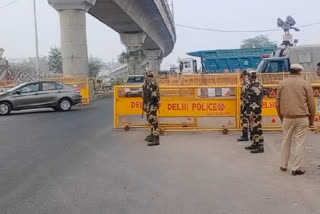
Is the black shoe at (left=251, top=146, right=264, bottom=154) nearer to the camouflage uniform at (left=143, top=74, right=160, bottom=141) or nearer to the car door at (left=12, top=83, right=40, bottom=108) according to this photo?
the camouflage uniform at (left=143, top=74, right=160, bottom=141)

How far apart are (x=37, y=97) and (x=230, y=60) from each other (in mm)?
17106

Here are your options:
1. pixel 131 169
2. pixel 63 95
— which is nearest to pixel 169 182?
pixel 131 169

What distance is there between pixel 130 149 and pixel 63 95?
1169cm

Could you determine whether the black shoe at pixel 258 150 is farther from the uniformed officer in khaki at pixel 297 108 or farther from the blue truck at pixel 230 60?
the blue truck at pixel 230 60

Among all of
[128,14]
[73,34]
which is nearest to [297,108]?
[73,34]

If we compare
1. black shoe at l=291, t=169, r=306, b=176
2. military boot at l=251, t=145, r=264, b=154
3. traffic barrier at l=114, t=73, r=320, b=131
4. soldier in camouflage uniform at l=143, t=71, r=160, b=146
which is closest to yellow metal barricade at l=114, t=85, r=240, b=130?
traffic barrier at l=114, t=73, r=320, b=131

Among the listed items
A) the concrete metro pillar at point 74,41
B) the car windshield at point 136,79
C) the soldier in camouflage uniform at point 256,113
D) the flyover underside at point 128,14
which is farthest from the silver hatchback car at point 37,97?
the soldier in camouflage uniform at point 256,113

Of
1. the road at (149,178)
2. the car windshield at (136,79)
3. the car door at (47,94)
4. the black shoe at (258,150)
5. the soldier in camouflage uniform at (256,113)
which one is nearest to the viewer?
the road at (149,178)

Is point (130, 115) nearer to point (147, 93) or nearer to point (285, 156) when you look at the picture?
point (147, 93)

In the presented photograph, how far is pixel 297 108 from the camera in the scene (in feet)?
24.0

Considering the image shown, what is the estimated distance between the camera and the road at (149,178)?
5.77m

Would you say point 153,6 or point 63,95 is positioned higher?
point 153,6

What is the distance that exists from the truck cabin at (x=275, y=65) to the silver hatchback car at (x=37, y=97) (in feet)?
29.0

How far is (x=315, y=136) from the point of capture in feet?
37.7
